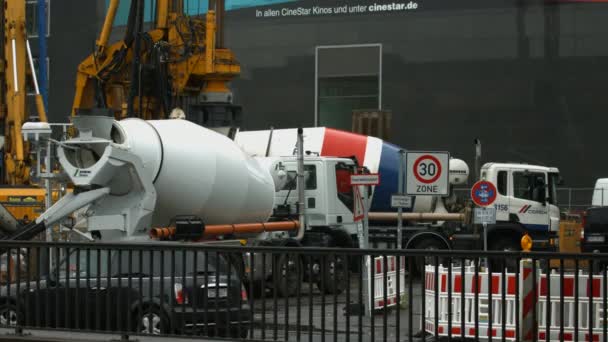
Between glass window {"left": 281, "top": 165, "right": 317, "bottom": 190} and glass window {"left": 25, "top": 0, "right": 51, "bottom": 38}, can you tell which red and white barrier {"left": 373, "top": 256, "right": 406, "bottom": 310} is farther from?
glass window {"left": 25, "top": 0, "right": 51, "bottom": 38}

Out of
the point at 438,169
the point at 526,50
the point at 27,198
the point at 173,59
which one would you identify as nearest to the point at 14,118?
the point at 27,198

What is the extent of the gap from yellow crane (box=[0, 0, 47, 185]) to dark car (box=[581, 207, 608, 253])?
52.3ft

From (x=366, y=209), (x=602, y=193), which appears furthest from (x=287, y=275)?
(x=602, y=193)

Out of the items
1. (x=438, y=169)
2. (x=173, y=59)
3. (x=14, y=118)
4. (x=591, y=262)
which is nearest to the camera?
(x=591, y=262)

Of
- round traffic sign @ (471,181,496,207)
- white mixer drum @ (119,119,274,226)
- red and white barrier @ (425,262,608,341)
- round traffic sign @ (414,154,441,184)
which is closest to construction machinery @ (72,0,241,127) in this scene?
round traffic sign @ (471,181,496,207)

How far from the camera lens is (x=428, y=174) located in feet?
63.1

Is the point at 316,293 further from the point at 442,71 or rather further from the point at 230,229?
the point at 442,71

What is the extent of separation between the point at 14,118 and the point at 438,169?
17376 millimetres

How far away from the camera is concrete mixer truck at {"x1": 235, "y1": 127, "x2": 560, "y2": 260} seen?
102 feet

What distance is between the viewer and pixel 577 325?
9773mm

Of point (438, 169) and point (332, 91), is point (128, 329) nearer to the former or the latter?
point (438, 169)

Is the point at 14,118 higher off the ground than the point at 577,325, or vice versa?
the point at 14,118

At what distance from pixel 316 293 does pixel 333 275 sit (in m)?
0.29

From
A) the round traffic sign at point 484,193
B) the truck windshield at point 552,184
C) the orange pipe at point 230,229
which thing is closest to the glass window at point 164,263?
the orange pipe at point 230,229
